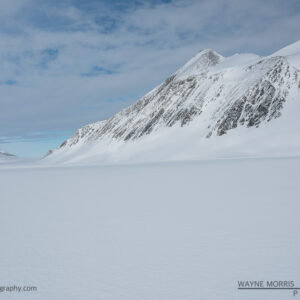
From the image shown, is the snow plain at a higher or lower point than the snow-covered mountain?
lower

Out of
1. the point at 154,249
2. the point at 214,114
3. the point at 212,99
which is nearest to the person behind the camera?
the point at 154,249

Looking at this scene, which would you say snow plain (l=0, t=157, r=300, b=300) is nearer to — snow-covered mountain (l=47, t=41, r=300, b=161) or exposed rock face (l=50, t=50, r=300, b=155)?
snow-covered mountain (l=47, t=41, r=300, b=161)

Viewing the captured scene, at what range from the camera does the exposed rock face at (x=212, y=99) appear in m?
86.3

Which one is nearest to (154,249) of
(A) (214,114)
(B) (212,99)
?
(A) (214,114)

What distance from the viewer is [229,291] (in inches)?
228

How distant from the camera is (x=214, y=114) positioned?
94.0m

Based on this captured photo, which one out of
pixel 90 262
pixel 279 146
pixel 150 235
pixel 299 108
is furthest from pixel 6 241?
pixel 299 108

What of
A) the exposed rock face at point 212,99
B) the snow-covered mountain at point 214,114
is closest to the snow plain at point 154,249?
the snow-covered mountain at point 214,114

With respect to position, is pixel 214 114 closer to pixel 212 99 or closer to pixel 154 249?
pixel 212 99

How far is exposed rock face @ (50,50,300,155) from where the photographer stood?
283ft

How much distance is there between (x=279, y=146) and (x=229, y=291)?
71557 millimetres

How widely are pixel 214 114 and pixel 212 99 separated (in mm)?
7630

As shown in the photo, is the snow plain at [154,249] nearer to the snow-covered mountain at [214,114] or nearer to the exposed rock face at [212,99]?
the snow-covered mountain at [214,114]

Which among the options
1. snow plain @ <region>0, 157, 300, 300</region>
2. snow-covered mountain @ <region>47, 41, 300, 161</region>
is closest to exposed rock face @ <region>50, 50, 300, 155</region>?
snow-covered mountain @ <region>47, 41, 300, 161</region>
